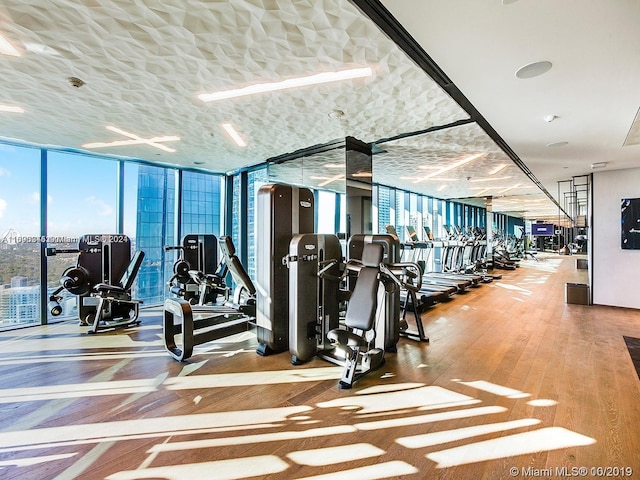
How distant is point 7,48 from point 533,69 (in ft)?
14.7

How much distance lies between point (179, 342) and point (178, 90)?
3.14 m

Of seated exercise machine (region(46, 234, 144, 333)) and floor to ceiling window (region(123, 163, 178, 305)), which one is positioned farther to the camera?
floor to ceiling window (region(123, 163, 178, 305))

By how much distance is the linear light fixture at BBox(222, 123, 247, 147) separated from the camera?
4.61 m

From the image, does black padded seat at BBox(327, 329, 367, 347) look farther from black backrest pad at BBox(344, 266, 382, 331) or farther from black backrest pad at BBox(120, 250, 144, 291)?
black backrest pad at BBox(120, 250, 144, 291)

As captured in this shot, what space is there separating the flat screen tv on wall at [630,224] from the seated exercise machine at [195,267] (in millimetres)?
7595

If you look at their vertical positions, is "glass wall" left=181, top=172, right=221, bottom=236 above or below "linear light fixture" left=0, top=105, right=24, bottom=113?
below

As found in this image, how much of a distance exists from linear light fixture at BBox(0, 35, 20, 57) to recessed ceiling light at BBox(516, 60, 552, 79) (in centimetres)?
429

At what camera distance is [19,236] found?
5.16 meters

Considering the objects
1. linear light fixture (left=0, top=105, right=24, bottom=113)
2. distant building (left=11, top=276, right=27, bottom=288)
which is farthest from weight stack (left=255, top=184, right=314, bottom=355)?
distant building (left=11, top=276, right=27, bottom=288)

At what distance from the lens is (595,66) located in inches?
107

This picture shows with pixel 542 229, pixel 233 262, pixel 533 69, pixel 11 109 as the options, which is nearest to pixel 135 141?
pixel 11 109

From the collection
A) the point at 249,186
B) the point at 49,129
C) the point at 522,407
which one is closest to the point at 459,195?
the point at 249,186

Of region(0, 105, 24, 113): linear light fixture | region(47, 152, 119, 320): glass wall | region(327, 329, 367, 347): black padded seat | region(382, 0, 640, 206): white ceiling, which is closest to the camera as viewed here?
region(382, 0, 640, 206): white ceiling

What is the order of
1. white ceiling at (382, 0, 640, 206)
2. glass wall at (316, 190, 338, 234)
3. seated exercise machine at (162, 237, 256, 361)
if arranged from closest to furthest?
white ceiling at (382, 0, 640, 206), seated exercise machine at (162, 237, 256, 361), glass wall at (316, 190, 338, 234)
